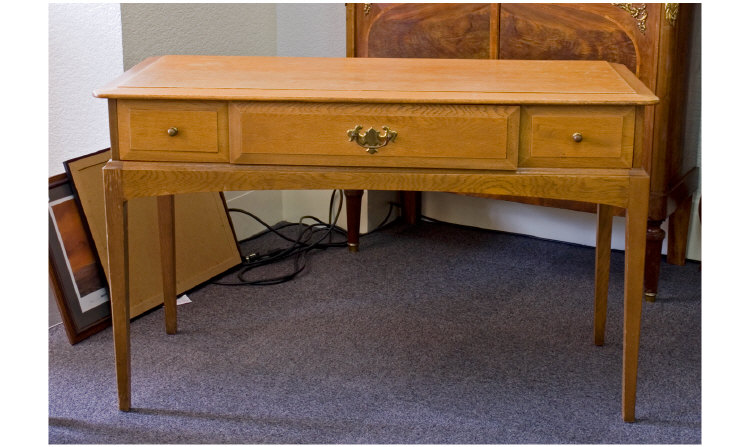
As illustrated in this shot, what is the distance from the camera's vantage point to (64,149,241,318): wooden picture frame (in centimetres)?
260

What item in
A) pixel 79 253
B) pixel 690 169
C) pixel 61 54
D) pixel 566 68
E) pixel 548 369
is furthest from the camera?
pixel 690 169

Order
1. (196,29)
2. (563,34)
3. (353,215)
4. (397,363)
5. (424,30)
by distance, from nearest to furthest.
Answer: (397,363)
(563,34)
(424,30)
(196,29)
(353,215)

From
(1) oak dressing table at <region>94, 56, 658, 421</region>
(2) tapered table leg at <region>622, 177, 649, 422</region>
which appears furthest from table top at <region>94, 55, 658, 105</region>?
(2) tapered table leg at <region>622, 177, 649, 422</region>

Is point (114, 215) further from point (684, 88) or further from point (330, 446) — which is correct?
point (684, 88)

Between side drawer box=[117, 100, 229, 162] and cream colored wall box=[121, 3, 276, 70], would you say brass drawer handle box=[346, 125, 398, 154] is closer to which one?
side drawer box=[117, 100, 229, 162]

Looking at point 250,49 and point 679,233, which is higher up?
point 250,49

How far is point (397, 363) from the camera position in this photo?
2.37 metres

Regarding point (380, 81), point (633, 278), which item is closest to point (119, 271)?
point (380, 81)

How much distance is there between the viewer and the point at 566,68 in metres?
2.19

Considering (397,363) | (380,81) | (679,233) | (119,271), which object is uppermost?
(380,81)

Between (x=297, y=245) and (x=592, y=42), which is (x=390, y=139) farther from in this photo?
(x=297, y=245)

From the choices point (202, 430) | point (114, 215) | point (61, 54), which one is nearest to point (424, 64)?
point (114, 215)

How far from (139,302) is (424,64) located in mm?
1082

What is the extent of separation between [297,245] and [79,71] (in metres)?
0.95
